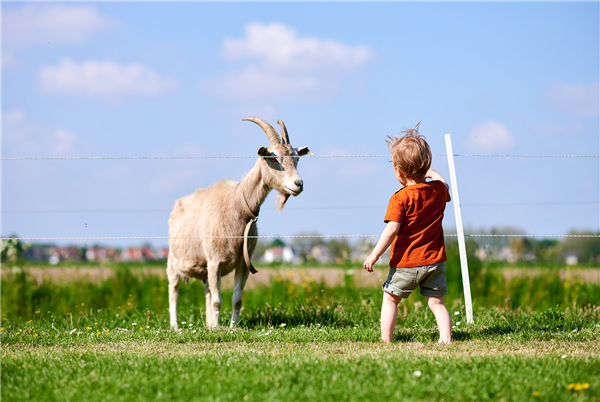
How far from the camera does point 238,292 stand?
20.6 ft

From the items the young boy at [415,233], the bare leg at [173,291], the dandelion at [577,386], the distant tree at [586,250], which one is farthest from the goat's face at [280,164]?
the distant tree at [586,250]

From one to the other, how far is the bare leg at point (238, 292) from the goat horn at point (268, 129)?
60.6 inches

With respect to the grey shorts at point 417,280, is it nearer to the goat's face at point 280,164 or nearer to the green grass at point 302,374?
the green grass at point 302,374

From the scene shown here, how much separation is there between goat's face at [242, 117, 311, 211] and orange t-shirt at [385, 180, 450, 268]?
60.6 inches

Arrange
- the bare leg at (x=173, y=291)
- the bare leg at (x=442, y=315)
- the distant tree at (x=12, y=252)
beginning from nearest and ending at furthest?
1. the bare leg at (x=442, y=315)
2. the bare leg at (x=173, y=291)
3. the distant tree at (x=12, y=252)

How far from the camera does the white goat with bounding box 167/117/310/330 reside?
19.8 ft

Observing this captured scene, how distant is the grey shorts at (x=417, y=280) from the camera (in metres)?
4.59

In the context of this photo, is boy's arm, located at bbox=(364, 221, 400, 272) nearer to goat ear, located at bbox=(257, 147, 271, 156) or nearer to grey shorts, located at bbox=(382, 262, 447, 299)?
grey shorts, located at bbox=(382, 262, 447, 299)

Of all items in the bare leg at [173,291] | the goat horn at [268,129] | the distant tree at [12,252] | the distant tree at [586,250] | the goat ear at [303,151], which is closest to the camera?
the goat horn at [268,129]

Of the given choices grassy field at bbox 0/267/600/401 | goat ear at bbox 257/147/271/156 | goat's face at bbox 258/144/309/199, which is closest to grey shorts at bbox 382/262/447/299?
grassy field at bbox 0/267/600/401

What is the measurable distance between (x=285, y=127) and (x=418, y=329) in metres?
2.65

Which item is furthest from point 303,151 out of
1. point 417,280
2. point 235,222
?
point 417,280

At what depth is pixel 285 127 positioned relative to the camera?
6230 millimetres

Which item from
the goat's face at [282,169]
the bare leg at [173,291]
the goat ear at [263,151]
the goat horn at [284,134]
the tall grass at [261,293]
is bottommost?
the tall grass at [261,293]
